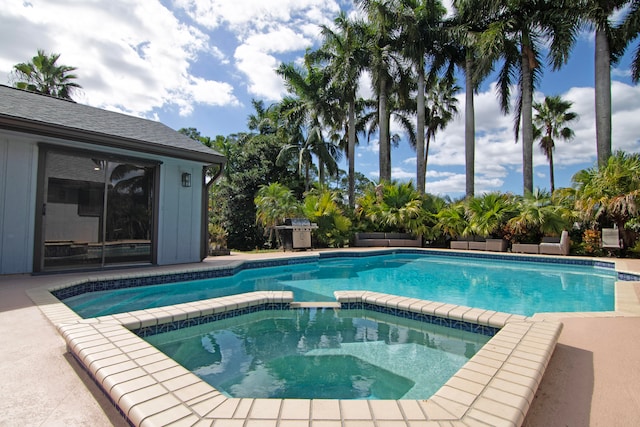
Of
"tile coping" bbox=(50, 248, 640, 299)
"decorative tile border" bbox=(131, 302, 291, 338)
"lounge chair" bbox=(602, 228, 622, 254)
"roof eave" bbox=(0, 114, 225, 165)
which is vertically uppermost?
"roof eave" bbox=(0, 114, 225, 165)

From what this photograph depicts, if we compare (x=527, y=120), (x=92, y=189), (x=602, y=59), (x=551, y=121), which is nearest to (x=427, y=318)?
(x=92, y=189)

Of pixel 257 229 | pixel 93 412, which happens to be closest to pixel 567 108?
pixel 257 229

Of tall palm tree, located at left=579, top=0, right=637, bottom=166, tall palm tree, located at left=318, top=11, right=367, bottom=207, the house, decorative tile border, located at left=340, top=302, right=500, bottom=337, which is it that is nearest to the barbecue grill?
the house

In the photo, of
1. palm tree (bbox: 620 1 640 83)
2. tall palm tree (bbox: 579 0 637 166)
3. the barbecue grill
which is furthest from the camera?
tall palm tree (bbox: 579 0 637 166)

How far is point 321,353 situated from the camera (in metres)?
3.30

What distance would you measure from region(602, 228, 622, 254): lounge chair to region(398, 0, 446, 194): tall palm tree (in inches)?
327

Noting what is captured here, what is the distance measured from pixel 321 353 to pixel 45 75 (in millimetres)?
22844

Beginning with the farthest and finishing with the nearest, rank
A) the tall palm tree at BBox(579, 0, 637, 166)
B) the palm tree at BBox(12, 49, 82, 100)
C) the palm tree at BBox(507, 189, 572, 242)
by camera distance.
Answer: the palm tree at BBox(12, 49, 82, 100) → the tall palm tree at BBox(579, 0, 637, 166) → the palm tree at BBox(507, 189, 572, 242)

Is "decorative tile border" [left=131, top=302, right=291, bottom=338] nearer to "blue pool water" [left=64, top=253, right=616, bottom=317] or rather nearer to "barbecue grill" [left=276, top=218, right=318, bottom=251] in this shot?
"blue pool water" [left=64, top=253, right=616, bottom=317]

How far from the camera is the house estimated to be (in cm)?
591

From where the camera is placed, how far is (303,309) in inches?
175

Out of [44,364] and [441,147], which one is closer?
[44,364]

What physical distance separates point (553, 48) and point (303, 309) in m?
16.4

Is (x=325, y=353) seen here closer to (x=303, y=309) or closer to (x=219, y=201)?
(x=303, y=309)
